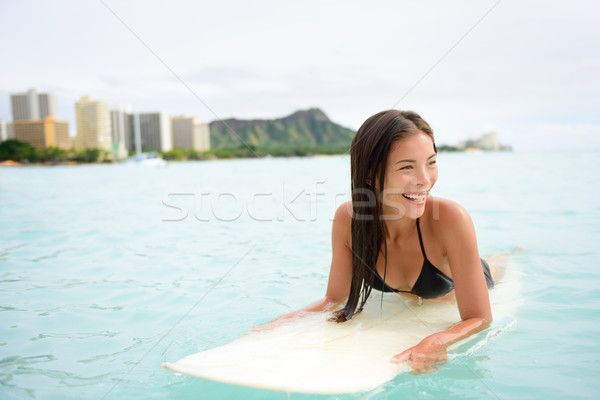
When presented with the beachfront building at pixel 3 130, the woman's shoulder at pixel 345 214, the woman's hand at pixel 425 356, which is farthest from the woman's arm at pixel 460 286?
the beachfront building at pixel 3 130

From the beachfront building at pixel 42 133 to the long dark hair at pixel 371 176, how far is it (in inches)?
4045

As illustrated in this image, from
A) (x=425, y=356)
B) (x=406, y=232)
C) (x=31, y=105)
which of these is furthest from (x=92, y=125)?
(x=425, y=356)

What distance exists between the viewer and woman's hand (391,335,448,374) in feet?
6.97

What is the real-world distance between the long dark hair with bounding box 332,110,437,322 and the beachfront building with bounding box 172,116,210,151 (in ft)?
279

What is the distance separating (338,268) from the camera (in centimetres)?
271

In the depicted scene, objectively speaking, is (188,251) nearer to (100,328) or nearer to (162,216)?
(100,328)

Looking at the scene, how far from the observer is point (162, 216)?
9047 mm

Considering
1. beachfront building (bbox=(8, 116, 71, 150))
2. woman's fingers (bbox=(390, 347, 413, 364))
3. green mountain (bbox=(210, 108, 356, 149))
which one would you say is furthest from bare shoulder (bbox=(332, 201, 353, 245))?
beachfront building (bbox=(8, 116, 71, 150))

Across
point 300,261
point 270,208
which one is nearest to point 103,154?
point 270,208

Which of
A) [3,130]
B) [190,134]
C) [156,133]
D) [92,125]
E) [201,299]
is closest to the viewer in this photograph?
[201,299]

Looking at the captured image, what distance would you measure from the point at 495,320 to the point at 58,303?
3.51 m

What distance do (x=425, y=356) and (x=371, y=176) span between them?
0.98 metres

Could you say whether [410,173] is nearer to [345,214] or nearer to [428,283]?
[345,214]

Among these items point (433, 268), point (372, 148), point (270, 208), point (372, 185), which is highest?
point (372, 148)
